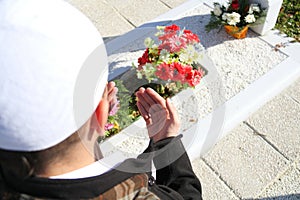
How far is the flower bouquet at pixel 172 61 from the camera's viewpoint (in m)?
2.79

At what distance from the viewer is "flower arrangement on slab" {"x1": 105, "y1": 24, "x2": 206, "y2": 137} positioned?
2.77 metres

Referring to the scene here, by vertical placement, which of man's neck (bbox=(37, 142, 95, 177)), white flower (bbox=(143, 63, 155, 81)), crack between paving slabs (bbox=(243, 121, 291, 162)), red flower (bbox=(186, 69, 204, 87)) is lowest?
crack between paving slabs (bbox=(243, 121, 291, 162))

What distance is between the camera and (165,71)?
2.75 meters

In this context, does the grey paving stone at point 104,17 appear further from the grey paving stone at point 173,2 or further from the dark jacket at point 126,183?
the dark jacket at point 126,183

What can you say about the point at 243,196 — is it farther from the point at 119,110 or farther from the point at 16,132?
the point at 16,132

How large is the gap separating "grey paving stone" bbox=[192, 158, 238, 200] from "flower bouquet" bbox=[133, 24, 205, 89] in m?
0.64

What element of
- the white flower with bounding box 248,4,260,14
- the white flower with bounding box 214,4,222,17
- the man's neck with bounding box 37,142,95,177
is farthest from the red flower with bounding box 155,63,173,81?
the man's neck with bounding box 37,142,95,177

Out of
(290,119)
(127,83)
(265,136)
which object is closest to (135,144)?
(127,83)

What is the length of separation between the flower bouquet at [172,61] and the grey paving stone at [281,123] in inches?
26.3

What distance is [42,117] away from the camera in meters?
0.91

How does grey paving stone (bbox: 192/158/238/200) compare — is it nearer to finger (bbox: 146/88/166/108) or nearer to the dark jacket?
the dark jacket

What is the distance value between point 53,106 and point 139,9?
3406mm

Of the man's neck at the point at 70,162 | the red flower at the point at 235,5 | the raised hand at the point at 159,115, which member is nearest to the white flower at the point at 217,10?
the red flower at the point at 235,5

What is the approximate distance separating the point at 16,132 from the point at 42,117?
82mm
